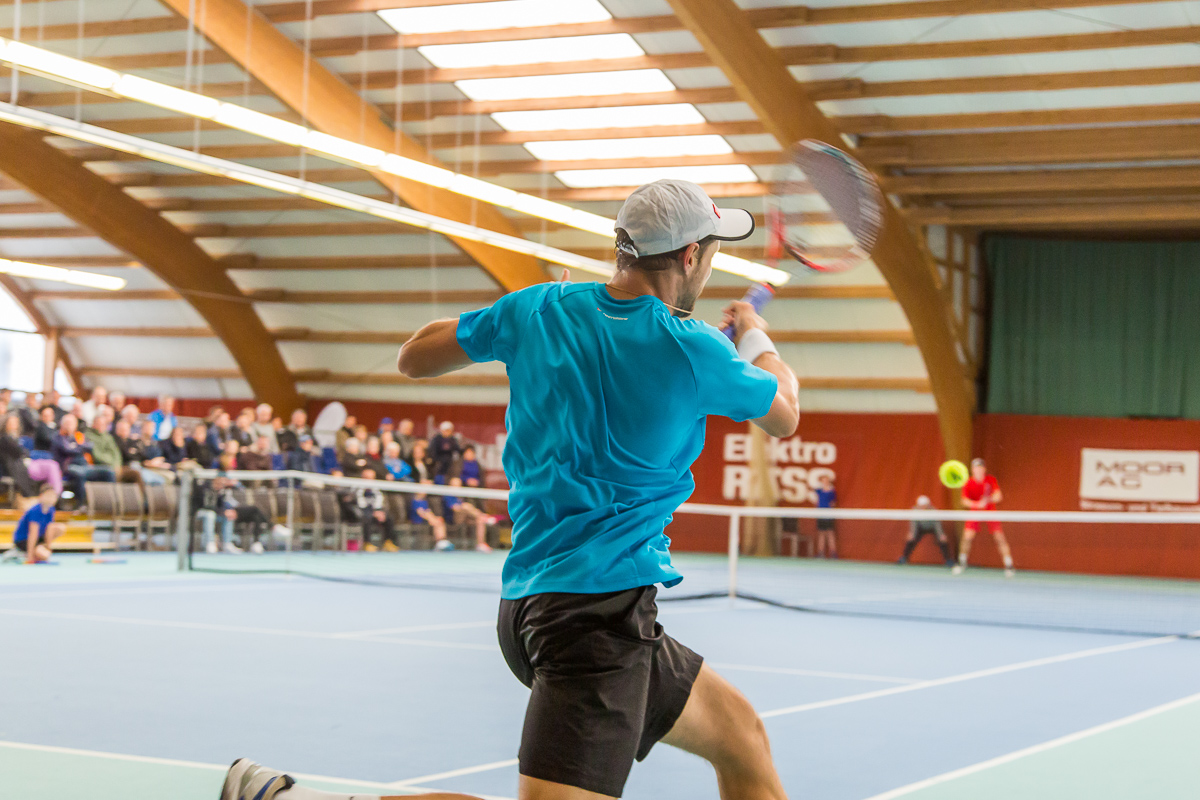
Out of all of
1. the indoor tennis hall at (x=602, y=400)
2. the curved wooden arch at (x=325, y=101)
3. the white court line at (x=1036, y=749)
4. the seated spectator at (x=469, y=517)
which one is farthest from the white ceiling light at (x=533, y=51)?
the white court line at (x=1036, y=749)

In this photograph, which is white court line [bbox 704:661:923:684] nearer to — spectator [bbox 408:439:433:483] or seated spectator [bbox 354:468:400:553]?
seated spectator [bbox 354:468:400:553]

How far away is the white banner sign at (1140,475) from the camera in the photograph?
71.3ft

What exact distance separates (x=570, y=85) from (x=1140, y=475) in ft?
37.7

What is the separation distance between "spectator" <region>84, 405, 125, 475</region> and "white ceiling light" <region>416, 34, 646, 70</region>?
632cm

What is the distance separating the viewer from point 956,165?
18.8 m

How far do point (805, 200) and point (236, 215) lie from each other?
22.8 m

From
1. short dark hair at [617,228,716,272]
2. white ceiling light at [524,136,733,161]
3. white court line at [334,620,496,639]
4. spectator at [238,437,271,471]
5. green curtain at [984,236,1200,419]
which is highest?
white ceiling light at [524,136,733,161]

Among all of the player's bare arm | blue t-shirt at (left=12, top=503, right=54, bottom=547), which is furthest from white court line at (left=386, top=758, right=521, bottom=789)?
blue t-shirt at (left=12, top=503, right=54, bottom=547)

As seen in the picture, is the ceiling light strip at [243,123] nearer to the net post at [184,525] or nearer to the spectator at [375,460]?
the net post at [184,525]

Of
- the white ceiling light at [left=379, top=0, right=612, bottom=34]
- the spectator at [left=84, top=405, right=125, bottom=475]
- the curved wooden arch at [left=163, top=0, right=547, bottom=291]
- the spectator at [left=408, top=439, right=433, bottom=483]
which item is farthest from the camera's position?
the spectator at [left=408, top=439, right=433, bottom=483]

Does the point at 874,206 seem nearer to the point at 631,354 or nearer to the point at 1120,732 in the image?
the point at 631,354

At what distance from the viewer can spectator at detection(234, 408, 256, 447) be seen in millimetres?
18266

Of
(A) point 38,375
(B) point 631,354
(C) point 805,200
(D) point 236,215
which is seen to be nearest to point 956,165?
(D) point 236,215

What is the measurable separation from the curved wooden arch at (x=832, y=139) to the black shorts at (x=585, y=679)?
12.7 meters
